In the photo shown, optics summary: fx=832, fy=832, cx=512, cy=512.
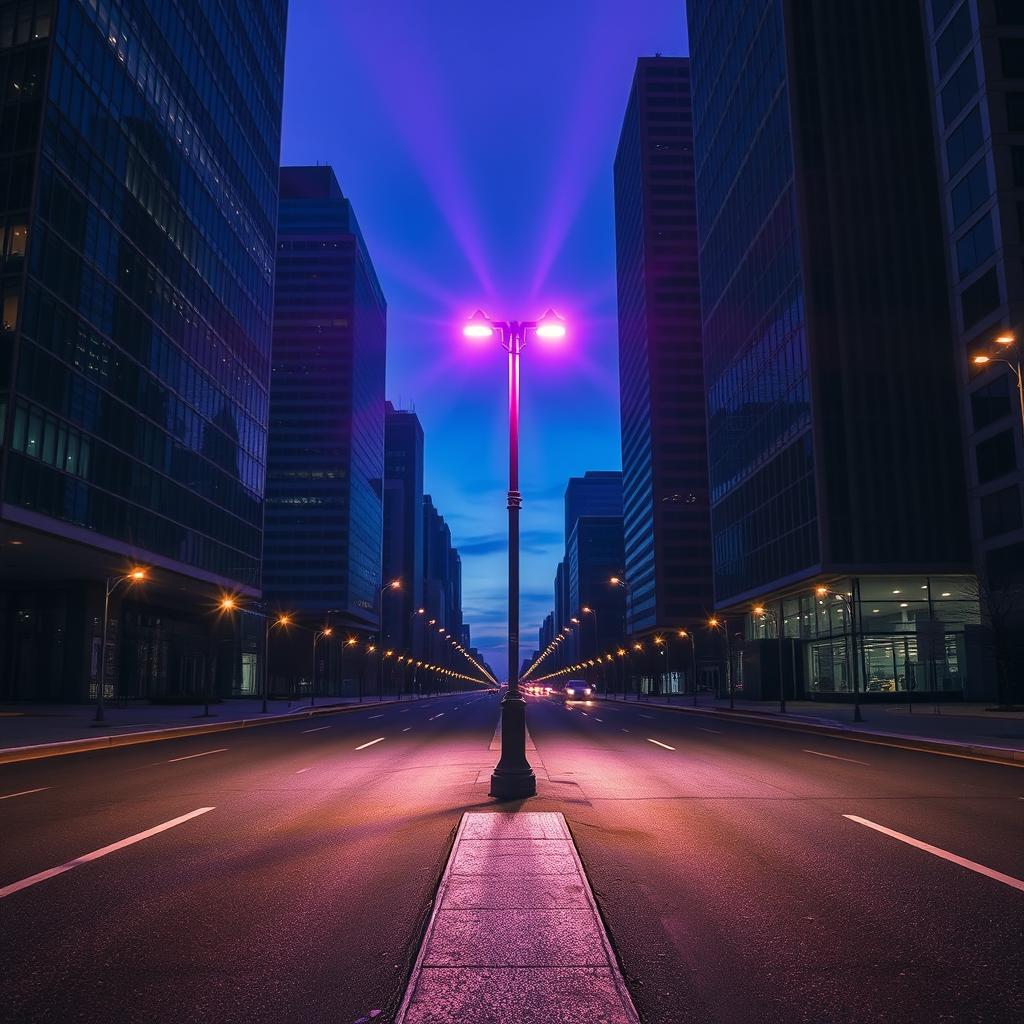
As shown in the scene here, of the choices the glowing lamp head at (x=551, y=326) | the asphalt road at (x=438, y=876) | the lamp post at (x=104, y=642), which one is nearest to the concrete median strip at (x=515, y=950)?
the asphalt road at (x=438, y=876)

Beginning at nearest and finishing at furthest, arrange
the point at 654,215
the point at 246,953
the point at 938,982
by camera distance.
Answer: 1. the point at 938,982
2. the point at 246,953
3. the point at 654,215

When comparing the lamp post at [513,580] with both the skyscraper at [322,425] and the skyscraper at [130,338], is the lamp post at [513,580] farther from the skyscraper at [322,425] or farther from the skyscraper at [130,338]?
the skyscraper at [322,425]

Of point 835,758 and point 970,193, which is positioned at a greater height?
point 970,193

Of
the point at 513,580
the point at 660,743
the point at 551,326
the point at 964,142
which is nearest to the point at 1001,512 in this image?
the point at 964,142

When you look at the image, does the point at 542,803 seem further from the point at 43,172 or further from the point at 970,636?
the point at 970,636

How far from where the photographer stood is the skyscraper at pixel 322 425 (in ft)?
488

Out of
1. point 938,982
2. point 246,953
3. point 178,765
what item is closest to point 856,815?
point 938,982

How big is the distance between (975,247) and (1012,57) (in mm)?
10759

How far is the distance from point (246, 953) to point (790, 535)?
5755 centimetres

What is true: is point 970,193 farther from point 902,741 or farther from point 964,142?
point 902,741

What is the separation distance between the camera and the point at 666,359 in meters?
141

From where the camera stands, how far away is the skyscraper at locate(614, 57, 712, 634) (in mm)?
137375

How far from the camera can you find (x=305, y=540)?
149 m

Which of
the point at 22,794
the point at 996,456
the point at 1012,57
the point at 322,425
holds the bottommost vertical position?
the point at 22,794
